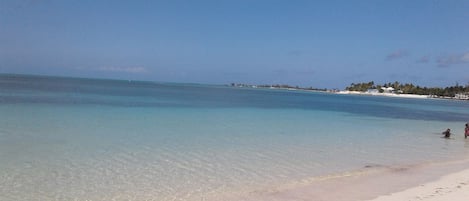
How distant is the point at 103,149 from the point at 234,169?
15.2 ft

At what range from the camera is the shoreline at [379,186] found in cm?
874

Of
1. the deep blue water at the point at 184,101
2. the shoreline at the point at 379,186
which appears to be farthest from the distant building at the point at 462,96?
the shoreline at the point at 379,186

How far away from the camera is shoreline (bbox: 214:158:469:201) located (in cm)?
874

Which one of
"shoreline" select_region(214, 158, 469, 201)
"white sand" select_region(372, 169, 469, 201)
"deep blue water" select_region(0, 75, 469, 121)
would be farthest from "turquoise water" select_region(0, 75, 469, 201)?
"deep blue water" select_region(0, 75, 469, 121)

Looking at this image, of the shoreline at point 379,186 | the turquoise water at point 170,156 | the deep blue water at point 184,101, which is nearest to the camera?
the shoreline at point 379,186

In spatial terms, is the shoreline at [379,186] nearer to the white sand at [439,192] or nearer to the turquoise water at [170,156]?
the white sand at [439,192]

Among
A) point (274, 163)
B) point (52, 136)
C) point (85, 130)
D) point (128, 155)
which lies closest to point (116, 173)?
point (128, 155)

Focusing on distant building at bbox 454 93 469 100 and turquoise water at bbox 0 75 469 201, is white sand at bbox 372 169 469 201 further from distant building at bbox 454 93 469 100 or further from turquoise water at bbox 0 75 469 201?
distant building at bbox 454 93 469 100

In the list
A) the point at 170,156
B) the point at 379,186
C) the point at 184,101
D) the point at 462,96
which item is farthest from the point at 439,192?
the point at 462,96

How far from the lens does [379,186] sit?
392 inches

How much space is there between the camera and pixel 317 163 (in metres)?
12.9

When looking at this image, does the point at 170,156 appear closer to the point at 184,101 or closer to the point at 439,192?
the point at 439,192

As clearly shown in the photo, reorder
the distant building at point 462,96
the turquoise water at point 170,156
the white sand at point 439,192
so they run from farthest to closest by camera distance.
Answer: the distant building at point 462,96 → the turquoise water at point 170,156 → the white sand at point 439,192

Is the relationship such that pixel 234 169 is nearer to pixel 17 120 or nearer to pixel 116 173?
pixel 116 173
